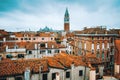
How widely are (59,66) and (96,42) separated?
20.7 meters

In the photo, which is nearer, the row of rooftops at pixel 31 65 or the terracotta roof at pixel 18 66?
the terracotta roof at pixel 18 66

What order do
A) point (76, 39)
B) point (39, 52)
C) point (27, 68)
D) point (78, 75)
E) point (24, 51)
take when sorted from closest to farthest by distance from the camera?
point (27, 68)
point (78, 75)
point (24, 51)
point (39, 52)
point (76, 39)

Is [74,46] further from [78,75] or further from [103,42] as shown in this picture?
[78,75]

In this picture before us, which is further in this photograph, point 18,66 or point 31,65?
point 31,65

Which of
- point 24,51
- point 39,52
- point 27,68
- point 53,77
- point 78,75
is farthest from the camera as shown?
point 39,52

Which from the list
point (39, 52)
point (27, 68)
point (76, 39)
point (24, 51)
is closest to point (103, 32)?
point (76, 39)

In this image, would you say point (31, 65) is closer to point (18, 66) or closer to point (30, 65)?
point (30, 65)

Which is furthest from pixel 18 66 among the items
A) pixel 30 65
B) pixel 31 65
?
pixel 31 65

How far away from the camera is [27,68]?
24.1m

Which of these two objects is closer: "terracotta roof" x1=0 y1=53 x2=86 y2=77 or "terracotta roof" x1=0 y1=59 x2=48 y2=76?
"terracotta roof" x1=0 y1=59 x2=48 y2=76

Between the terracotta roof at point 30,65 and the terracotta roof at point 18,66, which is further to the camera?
the terracotta roof at point 30,65

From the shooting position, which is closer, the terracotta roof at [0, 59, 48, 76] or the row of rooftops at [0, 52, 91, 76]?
the terracotta roof at [0, 59, 48, 76]

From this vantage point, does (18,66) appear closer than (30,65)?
Yes

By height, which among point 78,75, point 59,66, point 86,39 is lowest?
point 78,75
